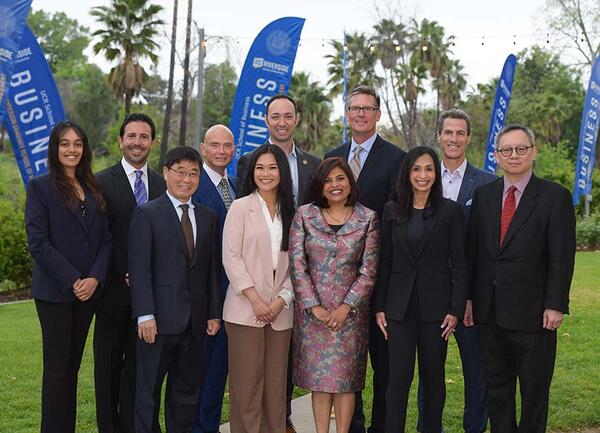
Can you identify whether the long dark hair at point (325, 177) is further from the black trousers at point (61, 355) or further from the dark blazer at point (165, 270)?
the black trousers at point (61, 355)

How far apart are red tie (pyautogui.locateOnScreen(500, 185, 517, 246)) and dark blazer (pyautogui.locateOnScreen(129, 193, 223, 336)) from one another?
6.29 ft

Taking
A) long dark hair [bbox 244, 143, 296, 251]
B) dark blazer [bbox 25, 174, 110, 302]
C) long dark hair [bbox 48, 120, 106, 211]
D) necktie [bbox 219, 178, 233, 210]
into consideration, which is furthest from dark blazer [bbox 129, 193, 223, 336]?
necktie [bbox 219, 178, 233, 210]

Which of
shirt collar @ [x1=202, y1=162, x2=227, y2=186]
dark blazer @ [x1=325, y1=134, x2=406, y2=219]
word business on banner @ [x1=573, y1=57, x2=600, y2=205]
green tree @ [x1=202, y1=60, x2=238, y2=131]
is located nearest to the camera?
dark blazer @ [x1=325, y1=134, x2=406, y2=219]

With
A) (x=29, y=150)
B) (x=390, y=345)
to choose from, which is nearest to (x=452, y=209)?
(x=390, y=345)

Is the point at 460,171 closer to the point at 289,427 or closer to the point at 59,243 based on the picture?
the point at 289,427

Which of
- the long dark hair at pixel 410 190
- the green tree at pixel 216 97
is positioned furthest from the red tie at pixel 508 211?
the green tree at pixel 216 97

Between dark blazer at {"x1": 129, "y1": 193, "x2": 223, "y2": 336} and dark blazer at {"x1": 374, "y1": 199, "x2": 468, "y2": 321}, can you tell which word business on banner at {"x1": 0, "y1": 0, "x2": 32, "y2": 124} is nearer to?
dark blazer at {"x1": 129, "y1": 193, "x2": 223, "y2": 336}

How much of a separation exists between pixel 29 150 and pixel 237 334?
6.67 meters

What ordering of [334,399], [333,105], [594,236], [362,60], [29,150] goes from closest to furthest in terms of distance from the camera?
[334,399]
[29,150]
[594,236]
[362,60]
[333,105]

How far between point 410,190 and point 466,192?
770 mm

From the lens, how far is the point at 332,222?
4887mm

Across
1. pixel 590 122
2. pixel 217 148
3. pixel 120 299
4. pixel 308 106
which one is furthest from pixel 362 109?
pixel 308 106

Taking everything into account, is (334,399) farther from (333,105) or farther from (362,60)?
(333,105)

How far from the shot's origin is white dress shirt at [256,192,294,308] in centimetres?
488
